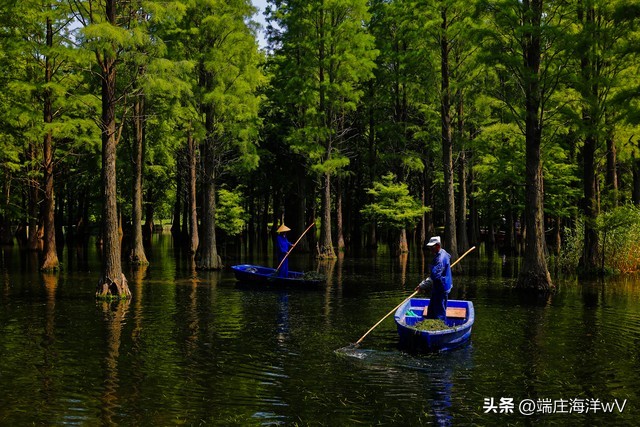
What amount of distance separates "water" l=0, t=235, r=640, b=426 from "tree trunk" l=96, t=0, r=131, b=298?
96 cm

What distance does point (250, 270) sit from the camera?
86.3 feet

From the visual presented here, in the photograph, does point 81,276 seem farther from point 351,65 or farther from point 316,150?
point 351,65

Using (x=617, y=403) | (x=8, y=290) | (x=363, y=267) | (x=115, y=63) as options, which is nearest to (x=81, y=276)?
(x=8, y=290)

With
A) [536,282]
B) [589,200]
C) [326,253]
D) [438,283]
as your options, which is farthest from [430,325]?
[326,253]

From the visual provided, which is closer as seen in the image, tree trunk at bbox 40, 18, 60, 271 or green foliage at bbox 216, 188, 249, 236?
tree trunk at bbox 40, 18, 60, 271

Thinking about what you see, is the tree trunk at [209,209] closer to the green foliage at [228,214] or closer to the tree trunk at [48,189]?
the tree trunk at [48,189]

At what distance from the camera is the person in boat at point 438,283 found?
46.8ft

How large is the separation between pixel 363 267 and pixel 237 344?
19.8 meters

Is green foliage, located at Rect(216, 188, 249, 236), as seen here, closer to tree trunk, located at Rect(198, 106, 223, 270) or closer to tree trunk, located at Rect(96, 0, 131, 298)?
tree trunk, located at Rect(198, 106, 223, 270)

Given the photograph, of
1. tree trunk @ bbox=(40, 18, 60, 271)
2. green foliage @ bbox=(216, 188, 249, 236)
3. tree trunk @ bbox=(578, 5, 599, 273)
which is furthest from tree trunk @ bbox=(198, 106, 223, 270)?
tree trunk @ bbox=(578, 5, 599, 273)

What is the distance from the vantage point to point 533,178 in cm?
2423

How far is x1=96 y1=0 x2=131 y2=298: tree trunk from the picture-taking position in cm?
2089

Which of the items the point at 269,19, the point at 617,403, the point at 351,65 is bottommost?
the point at 617,403

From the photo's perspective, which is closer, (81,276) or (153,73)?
(153,73)
